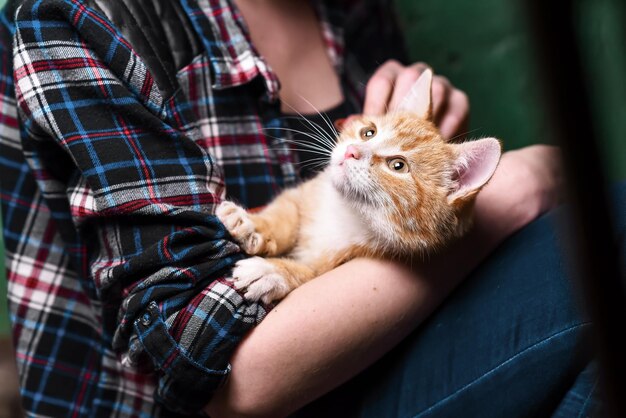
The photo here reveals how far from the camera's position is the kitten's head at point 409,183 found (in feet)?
3.61

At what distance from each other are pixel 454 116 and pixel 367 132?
284 mm

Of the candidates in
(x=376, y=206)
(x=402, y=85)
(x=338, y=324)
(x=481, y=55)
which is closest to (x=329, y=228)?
(x=376, y=206)

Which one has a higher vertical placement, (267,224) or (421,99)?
(421,99)

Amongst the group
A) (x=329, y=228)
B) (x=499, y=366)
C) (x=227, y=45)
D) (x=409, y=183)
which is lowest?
(x=499, y=366)

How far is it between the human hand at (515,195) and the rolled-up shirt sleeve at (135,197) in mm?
510

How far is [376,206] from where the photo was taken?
1125mm

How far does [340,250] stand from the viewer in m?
1.19

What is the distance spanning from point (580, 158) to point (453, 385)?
2.84ft

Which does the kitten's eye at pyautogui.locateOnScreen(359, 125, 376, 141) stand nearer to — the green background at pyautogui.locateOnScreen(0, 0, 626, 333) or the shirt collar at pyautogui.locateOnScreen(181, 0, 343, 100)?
the shirt collar at pyautogui.locateOnScreen(181, 0, 343, 100)

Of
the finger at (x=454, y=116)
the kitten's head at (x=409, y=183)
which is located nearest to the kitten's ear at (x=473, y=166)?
the kitten's head at (x=409, y=183)

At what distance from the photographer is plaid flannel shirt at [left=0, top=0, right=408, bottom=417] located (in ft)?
3.10

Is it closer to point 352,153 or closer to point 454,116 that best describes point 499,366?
point 352,153

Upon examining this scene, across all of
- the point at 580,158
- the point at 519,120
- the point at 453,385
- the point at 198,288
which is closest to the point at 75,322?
the point at 198,288

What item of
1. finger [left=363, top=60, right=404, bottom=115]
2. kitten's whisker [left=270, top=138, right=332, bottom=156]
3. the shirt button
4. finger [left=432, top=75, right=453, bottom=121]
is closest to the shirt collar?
kitten's whisker [left=270, top=138, right=332, bottom=156]
